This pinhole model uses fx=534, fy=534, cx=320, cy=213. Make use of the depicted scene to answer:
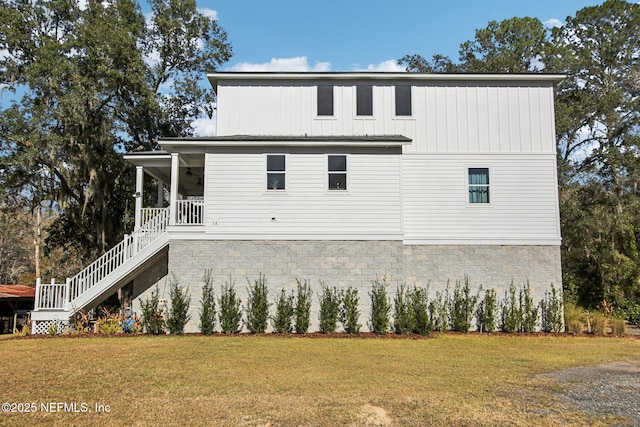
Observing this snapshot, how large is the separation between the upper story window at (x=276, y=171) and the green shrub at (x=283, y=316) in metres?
3.34

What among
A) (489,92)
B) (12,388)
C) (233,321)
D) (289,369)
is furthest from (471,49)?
(12,388)

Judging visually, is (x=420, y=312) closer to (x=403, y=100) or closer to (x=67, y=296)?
(x=403, y=100)

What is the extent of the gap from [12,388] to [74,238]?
19.8 meters

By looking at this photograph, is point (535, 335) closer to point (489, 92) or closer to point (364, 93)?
point (489, 92)

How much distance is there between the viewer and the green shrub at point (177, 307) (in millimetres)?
15188

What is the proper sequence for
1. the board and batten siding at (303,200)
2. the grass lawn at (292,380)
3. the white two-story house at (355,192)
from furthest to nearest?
the board and batten siding at (303,200), the white two-story house at (355,192), the grass lawn at (292,380)

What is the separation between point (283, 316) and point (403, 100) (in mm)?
7994

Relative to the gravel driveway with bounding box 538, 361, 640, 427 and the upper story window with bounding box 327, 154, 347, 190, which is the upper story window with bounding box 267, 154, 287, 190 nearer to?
the upper story window with bounding box 327, 154, 347, 190

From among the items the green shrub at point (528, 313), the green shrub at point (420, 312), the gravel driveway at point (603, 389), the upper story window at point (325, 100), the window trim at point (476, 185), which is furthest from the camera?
the upper story window at point (325, 100)

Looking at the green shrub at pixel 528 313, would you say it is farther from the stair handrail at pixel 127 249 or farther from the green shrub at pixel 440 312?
the stair handrail at pixel 127 249

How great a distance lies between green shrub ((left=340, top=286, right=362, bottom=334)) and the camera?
15.3m

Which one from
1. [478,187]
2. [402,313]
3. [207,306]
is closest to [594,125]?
[478,187]

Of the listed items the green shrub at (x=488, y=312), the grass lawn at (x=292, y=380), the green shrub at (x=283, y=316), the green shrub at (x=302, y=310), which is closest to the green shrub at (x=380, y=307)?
the grass lawn at (x=292, y=380)

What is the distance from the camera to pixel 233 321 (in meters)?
15.4
